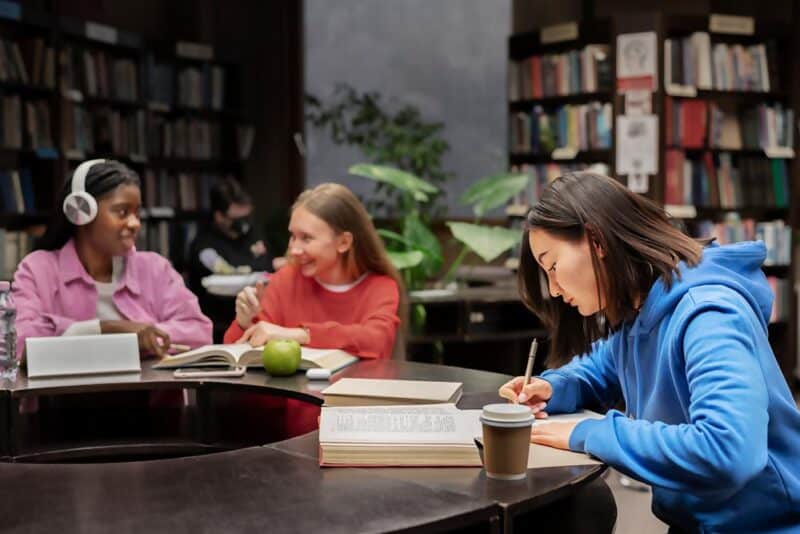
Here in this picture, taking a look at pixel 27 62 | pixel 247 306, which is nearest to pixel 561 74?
pixel 27 62

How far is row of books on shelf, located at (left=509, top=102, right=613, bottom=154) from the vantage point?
6266 millimetres

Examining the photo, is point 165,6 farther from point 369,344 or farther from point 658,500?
point 658,500

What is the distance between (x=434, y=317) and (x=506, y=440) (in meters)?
3.14

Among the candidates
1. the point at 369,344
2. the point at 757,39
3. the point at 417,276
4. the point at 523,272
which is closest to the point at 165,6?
the point at 417,276

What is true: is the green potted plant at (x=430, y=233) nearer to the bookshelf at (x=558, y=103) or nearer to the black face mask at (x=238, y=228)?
the black face mask at (x=238, y=228)

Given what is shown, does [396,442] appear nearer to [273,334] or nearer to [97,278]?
[273,334]

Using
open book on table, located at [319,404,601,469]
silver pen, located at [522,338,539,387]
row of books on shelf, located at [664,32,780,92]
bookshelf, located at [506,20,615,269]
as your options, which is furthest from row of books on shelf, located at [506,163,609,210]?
open book on table, located at [319,404,601,469]

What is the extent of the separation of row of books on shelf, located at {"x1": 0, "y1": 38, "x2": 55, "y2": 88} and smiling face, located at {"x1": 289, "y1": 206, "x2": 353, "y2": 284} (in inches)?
143

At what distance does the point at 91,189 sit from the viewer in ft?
8.33

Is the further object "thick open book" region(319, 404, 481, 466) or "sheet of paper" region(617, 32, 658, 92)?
"sheet of paper" region(617, 32, 658, 92)

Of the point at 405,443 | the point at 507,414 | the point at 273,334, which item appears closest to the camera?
the point at 507,414

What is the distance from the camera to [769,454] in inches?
53.5

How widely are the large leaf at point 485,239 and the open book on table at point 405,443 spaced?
10.1ft

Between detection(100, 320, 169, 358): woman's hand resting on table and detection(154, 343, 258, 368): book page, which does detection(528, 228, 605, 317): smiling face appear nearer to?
detection(154, 343, 258, 368): book page
